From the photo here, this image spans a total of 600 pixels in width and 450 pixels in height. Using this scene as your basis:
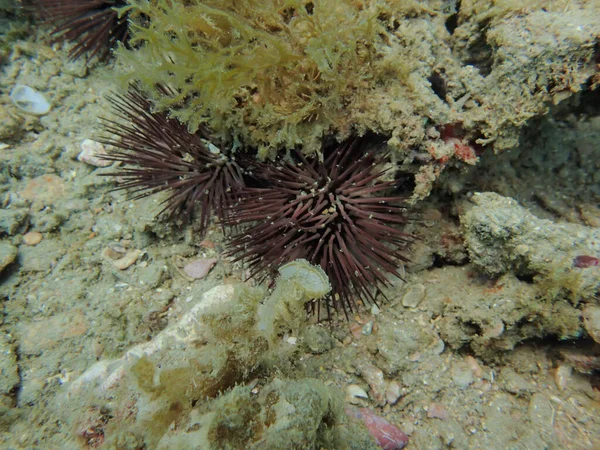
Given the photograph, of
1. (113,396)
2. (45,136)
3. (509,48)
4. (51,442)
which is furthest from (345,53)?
(51,442)

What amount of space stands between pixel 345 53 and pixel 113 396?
3.49m

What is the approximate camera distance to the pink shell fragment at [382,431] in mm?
2982

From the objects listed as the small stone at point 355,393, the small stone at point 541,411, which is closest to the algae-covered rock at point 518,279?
the small stone at point 541,411

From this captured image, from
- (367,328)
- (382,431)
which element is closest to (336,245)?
(367,328)

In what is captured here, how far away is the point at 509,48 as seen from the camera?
295 centimetres

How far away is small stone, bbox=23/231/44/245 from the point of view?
13.1ft

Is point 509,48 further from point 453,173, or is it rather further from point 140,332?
point 140,332

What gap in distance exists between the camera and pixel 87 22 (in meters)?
4.19

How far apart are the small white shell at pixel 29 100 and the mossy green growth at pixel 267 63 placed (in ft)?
7.28

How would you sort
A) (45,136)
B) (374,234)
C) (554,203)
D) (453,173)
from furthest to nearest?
(45,136) → (554,203) → (453,173) → (374,234)

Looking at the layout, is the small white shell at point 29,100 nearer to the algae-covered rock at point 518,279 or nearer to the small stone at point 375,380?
the small stone at point 375,380

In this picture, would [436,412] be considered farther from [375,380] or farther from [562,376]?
[562,376]

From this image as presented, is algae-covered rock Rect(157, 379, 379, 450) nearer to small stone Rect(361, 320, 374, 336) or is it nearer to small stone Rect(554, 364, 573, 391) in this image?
small stone Rect(361, 320, 374, 336)

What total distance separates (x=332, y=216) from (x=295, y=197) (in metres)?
0.42
